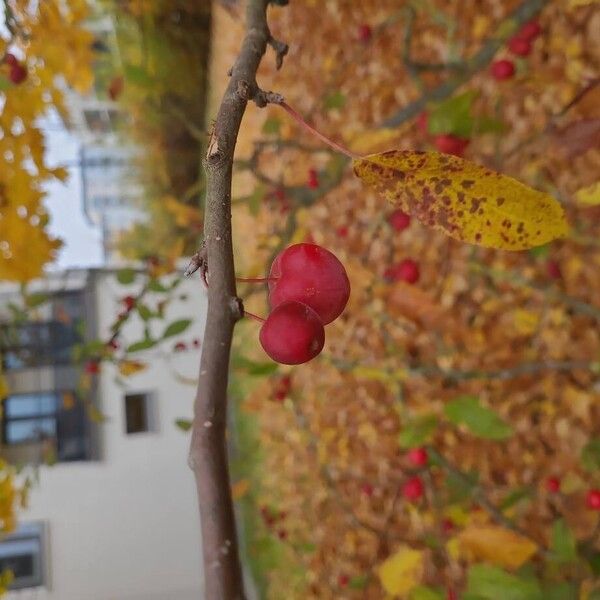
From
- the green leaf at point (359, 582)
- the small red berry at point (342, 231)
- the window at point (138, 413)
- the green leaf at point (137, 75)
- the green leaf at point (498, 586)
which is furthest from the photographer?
the window at point (138, 413)

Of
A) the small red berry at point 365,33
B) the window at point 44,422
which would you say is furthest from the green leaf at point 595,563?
the window at point 44,422

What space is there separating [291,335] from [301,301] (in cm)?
3

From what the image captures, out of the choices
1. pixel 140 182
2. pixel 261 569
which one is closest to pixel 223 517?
pixel 261 569

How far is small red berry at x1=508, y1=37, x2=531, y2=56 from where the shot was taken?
0.94m

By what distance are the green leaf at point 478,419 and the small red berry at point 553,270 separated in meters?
0.38

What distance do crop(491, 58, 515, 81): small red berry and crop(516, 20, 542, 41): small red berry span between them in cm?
4

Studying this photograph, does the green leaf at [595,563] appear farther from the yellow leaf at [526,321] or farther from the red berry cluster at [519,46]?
the red berry cluster at [519,46]

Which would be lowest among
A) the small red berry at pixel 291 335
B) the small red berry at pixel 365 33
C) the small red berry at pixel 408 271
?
the small red berry at pixel 291 335

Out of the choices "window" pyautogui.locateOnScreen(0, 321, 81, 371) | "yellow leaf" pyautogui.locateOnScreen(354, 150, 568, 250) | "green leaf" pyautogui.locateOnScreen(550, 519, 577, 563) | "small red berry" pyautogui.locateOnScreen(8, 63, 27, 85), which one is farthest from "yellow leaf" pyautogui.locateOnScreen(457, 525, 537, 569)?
"window" pyautogui.locateOnScreen(0, 321, 81, 371)

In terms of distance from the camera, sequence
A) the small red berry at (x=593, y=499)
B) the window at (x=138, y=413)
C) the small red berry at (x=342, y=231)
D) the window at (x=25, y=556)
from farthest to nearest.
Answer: the window at (x=138, y=413)
the window at (x=25, y=556)
the small red berry at (x=342, y=231)
the small red berry at (x=593, y=499)

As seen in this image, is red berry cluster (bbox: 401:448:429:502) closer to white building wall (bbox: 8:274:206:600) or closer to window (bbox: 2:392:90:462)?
white building wall (bbox: 8:274:206:600)

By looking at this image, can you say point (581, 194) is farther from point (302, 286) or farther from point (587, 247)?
point (587, 247)

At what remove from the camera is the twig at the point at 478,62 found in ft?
3.07

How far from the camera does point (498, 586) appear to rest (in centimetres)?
66
